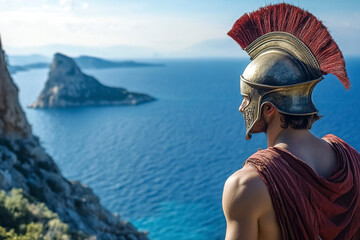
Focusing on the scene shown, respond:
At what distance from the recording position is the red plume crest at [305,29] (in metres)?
2.56

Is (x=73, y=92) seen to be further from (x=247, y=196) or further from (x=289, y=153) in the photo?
(x=247, y=196)

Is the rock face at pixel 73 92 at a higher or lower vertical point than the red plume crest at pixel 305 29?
lower

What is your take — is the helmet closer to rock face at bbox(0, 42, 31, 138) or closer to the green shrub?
the green shrub

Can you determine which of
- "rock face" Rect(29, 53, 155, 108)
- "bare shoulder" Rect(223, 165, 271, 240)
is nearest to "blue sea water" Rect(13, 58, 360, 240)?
"rock face" Rect(29, 53, 155, 108)

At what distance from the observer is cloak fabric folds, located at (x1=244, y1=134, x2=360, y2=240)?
7.31 ft

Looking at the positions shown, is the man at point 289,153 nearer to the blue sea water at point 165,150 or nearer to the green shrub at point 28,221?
the green shrub at point 28,221

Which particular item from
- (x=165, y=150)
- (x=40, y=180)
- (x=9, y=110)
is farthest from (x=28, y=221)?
(x=165, y=150)

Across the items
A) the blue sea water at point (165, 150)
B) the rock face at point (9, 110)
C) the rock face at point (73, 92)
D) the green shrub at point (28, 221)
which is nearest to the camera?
the green shrub at point (28, 221)

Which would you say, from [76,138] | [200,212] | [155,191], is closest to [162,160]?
[155,191]

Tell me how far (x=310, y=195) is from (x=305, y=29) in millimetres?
1116

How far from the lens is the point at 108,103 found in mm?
99500

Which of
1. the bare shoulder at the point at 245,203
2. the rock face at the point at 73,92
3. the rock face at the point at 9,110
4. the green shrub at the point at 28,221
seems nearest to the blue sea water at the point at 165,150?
the rock face at the point at 73,92

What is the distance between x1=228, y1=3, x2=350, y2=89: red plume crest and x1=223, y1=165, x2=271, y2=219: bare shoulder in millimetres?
966

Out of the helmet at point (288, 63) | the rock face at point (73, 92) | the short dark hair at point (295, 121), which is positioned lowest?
the rock face at point (73, 92)
